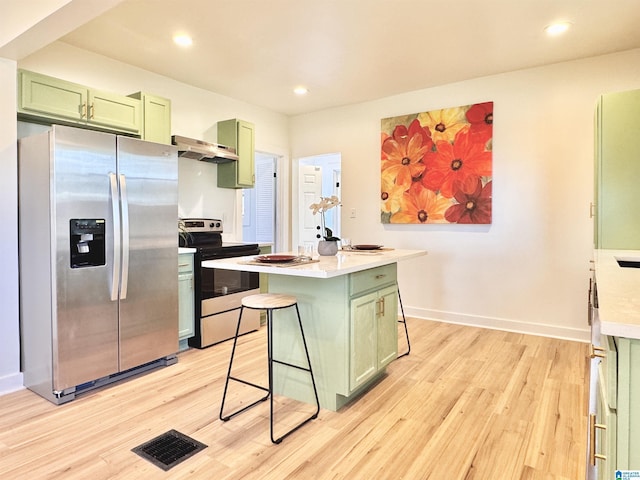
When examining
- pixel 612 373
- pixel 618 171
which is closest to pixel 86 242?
pixel 612 373

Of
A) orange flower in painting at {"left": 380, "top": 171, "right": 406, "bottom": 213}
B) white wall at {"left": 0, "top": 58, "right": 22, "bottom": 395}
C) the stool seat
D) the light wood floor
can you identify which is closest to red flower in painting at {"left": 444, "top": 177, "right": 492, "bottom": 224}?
orange flower in painting at {"left": 380, "top": 171, "right": 406, "bottom": 213}

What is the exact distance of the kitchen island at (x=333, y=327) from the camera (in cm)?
227

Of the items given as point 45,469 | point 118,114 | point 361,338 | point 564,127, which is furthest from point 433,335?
point 118,114

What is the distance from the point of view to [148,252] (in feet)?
9.44

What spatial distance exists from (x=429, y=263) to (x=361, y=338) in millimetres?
2294

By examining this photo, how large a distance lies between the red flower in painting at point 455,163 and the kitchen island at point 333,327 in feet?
6.23

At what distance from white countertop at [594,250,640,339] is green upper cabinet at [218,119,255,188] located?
3483 mm

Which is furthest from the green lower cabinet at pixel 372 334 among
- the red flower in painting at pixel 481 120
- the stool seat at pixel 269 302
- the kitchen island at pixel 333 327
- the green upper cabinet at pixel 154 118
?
the green upper cabinet at pixel 154 118

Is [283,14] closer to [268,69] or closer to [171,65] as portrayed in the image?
[268,69]

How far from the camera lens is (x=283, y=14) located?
2727 mm

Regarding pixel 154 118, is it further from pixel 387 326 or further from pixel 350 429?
pixel 350 429

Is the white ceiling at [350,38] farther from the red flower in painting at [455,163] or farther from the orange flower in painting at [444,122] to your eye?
the red flower in painting at [455,163]

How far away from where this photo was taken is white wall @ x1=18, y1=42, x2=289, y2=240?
126 inches

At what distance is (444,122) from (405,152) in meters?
0.52
